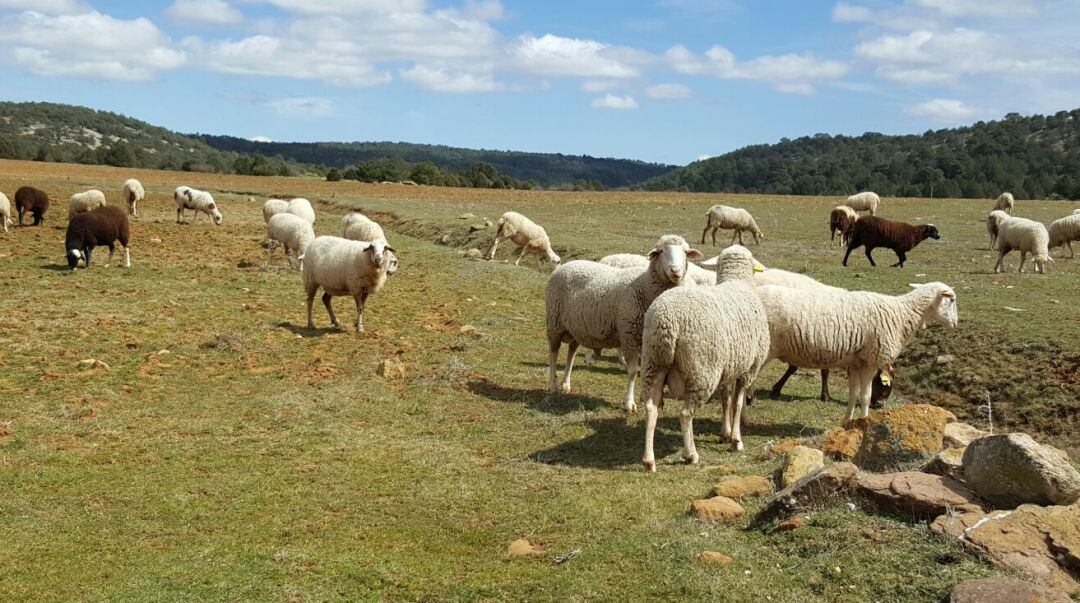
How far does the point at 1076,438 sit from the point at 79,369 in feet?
47.0

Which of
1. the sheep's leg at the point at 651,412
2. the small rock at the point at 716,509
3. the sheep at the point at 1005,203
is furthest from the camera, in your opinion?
the sheep at the point at 1005,203

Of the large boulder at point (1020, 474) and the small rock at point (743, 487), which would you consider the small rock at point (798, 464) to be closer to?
the small rock at point (743, 487)

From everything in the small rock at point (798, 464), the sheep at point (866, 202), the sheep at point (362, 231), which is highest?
the sheep at point (866, 202)

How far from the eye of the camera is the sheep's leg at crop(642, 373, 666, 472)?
9.21m

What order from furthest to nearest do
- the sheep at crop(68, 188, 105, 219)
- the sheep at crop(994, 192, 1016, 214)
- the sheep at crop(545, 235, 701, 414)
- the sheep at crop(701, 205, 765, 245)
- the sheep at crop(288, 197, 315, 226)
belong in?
the sheep at crop(994, 192, 1016, 214) → the sheep at crop(701, 205, 765, 245) → the sheep at crop(68, 188, 105, 219) → the sheep at crop(288, 197, 315, 226) → the sheep at crop(545, 235, 701, 414)

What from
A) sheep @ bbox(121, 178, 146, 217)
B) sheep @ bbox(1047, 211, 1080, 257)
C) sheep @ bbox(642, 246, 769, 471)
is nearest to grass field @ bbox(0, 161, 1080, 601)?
sheep @ bbox(642, 246, 769, 471)

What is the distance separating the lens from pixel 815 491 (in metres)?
7.12

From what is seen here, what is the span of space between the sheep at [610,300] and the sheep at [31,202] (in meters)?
25.8

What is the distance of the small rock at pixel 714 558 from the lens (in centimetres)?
660

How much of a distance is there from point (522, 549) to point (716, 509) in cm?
183

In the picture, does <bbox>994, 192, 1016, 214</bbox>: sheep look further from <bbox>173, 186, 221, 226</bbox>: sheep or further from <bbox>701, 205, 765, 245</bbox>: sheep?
<bbox>173, 186, 221, 226</bbox>: sheep

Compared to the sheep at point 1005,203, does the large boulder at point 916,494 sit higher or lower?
lower

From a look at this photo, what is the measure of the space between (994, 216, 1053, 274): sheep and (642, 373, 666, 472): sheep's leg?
59.6ft

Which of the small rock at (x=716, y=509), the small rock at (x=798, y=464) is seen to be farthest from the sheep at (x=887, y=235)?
the small rock at (x=716, y=509)
